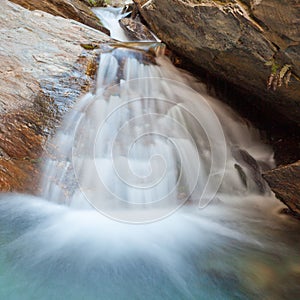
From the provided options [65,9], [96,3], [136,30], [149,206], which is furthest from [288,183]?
[96,3]

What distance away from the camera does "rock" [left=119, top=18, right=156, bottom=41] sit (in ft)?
25.8

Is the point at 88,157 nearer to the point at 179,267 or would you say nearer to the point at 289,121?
the point at 179,267

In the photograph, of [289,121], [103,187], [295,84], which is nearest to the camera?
[295,84]

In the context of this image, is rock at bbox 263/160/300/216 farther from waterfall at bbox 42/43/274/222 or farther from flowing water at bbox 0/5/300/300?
waterfall at bbox 42/43/274/222

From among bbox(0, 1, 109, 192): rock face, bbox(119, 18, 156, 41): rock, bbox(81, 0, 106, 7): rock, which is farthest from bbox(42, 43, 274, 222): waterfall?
bbox(81, 0, 106, 7): rock

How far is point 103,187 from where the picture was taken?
3.87 m

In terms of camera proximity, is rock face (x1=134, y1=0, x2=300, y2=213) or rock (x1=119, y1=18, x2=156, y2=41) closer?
rock face (x1=134, y1=0, x2=300, y2=213)

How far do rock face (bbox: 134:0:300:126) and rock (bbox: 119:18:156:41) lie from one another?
8.92ft

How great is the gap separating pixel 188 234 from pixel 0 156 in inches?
110

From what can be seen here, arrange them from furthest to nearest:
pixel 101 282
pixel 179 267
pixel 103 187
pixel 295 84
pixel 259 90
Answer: pixel 259 90 < pixel 103 187 < pixel 295 84 < pixel 179 267 < pixel 101 282

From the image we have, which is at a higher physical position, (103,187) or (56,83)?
(56,83)

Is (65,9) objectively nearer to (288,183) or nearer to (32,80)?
(32,80)

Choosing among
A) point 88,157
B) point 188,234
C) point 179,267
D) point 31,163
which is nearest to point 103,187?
point 88,157

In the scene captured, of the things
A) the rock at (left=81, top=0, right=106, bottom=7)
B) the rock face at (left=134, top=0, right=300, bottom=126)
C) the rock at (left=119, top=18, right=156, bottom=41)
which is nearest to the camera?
the rock face at (left=134, top=0, right=300, bottom=126)
